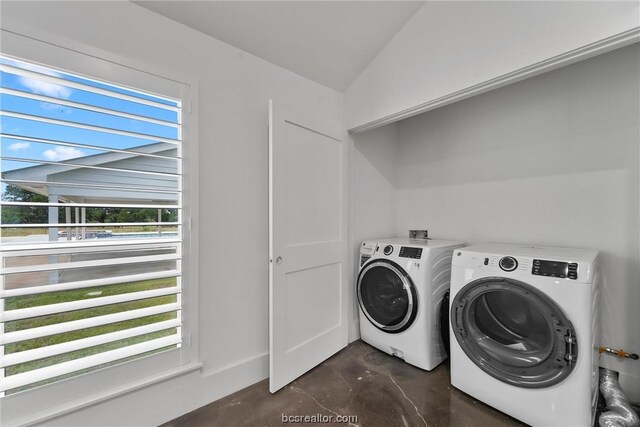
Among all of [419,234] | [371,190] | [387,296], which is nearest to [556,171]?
[419,234]

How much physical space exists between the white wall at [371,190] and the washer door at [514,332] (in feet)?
3.22

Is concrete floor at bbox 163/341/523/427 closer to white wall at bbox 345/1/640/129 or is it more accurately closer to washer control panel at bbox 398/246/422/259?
washer control panel at bbox 398/246/422/259

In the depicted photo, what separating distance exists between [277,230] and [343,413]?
116 centimetres

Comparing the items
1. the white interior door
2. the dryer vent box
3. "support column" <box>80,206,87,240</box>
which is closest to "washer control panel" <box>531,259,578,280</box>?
the dryer vent box

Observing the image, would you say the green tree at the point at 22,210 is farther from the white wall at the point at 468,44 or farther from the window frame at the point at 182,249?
the white wall at the point at 468,44

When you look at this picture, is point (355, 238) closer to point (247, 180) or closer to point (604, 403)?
point (247, 180)

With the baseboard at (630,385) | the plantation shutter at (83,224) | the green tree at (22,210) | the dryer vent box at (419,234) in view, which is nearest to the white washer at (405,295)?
the dryer vent box at (419,234)

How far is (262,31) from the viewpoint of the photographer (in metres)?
1.75

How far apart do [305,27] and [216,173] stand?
1.13 meters

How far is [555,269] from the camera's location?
4.62ft

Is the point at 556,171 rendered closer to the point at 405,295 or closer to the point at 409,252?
the point at 409,252

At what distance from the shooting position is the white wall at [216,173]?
4.45ft

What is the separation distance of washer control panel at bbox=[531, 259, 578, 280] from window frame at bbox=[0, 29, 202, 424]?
1911 millimetres

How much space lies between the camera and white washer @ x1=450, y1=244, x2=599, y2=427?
1.33 metres
